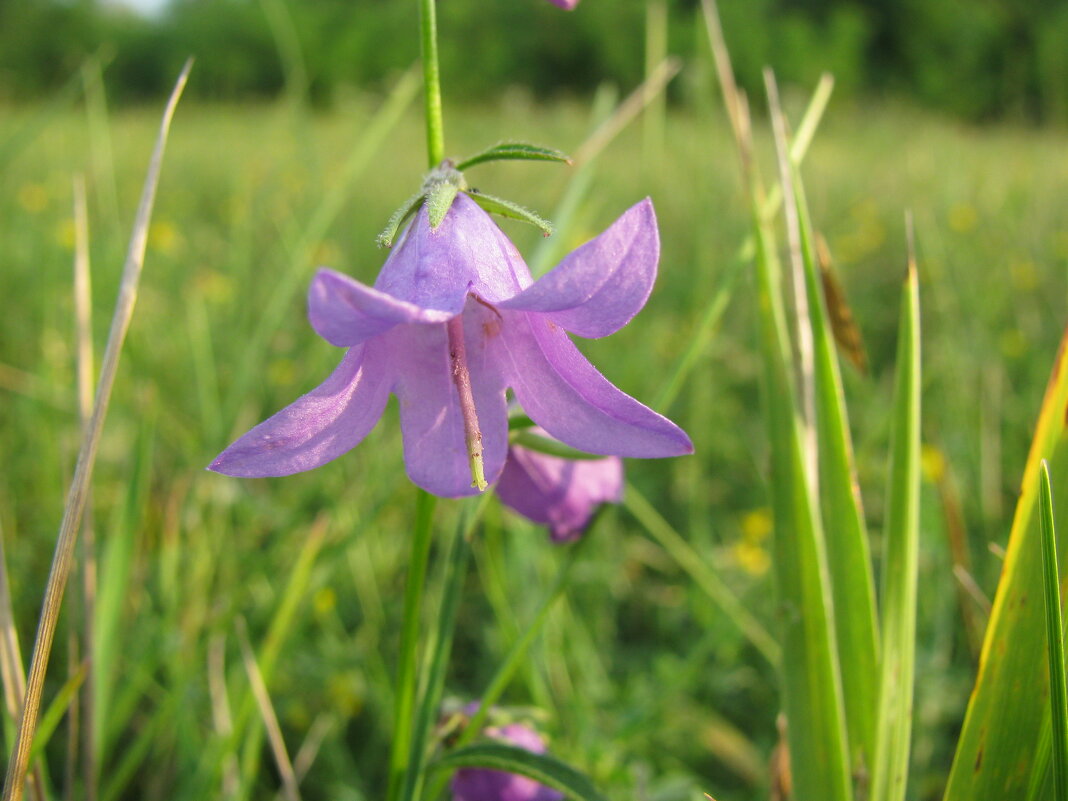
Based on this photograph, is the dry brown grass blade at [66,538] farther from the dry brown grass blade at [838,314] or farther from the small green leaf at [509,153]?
the dry brown grass blade at [838,314]

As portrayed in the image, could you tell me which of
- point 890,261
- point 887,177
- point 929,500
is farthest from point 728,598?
point 887,177

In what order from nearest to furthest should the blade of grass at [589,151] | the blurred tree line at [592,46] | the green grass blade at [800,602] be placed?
the green grass blade at [800,602] → the blade of grass at [589,151] → the blurred tree line at [592,46]

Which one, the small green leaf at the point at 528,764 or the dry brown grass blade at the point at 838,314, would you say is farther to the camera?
the dry brown grass blade at the point at 838,314

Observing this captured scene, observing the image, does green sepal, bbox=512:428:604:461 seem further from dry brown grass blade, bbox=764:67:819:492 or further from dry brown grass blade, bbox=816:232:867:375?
dry brown grass blade, bbox=816:232:867:375

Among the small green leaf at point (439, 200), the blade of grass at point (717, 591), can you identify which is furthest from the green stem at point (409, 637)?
the blade of grass at point (717, 591)

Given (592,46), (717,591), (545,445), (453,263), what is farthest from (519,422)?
(592,46)

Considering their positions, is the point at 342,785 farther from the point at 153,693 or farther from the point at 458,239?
the point at 458,239
